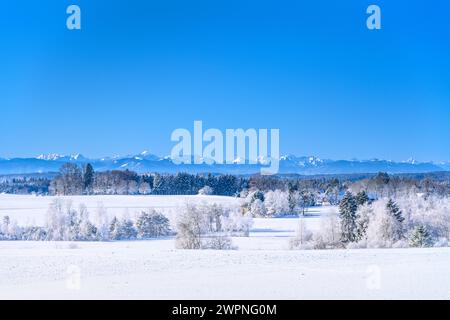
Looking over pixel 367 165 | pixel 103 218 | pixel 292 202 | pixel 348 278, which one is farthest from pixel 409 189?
pixel 348 278

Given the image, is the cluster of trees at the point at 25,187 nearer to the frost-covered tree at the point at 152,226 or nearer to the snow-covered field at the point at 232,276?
the frost-covered tree at the point at 152,226

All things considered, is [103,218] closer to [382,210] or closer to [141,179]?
[382,210]

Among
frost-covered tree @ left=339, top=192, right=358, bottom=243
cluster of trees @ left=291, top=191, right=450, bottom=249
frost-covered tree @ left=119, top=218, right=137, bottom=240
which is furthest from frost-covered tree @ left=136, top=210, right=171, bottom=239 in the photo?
frost-covered tree @ left=339, top=192, right=358, bottom=243

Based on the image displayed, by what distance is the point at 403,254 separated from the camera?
21.1 meters

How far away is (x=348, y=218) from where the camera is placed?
1738 inches

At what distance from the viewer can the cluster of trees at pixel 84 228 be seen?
2056 inches

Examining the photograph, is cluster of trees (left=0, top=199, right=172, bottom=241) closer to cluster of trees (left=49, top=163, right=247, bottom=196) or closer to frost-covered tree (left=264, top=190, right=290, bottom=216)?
frost-covered tree (left=264, top=190, right=290, bottom=216)

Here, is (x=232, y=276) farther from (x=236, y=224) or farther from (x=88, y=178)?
(x=88, y=178)

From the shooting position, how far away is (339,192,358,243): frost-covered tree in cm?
4228

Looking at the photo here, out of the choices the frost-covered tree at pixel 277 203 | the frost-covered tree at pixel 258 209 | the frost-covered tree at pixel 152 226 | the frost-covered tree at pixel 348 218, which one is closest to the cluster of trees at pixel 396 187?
the frost-covered tree at pixel 277 203

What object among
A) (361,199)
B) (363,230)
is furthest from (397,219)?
(361,199)

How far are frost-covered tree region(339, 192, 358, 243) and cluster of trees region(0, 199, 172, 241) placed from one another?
68.4 feet
